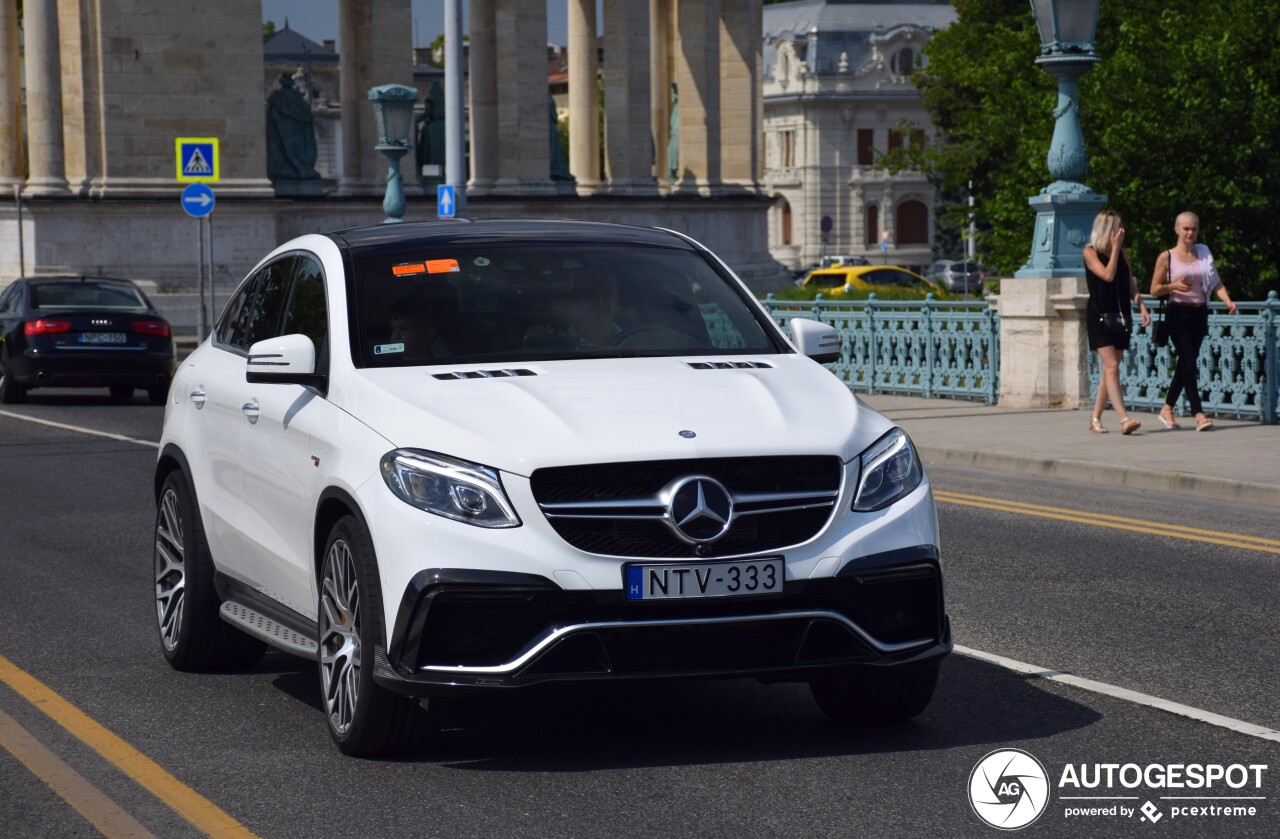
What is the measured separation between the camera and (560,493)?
605 centimetres

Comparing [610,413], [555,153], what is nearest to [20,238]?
[555,153]

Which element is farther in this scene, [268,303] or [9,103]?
[9,103]

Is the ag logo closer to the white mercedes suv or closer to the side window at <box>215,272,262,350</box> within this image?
the white mercedes suv

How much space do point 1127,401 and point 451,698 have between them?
48.3ft

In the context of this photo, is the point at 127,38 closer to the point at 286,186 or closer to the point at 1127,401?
the point at 286,186

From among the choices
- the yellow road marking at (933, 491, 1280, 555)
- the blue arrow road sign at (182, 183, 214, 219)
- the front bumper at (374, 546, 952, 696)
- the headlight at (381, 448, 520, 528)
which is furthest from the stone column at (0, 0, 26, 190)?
the front bumper at (374, 546, 952, 696)

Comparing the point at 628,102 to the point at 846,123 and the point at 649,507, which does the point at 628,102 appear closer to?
the point at 649,507

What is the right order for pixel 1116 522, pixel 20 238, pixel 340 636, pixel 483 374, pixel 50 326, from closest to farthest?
1. pixel 340 636
2. pixel 483 374
3. pixel 1116 522
4. pixel 50 326
5. pixel 20 238

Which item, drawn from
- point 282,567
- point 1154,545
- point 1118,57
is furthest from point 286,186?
point 282,567

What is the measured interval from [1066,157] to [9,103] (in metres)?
28.2

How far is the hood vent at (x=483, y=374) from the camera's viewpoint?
6.72 metres

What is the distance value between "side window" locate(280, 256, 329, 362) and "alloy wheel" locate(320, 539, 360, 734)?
913 millimetres

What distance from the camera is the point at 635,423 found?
6.20 metres

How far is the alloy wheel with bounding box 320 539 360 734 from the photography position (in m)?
6.45
